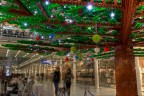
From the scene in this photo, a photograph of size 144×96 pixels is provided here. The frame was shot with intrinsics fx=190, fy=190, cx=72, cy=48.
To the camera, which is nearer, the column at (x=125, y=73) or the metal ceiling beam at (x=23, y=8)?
the metal ceiling beam at (x=23, y=8)

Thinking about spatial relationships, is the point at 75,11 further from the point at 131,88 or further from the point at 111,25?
the point at 131,88

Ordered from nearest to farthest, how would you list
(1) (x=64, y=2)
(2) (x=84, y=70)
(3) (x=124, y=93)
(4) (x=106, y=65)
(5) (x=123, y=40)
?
(1) (x=64, y=2)
(3) (x=124, y=93)
(5) (x=123, y=40)
(4) (x=106, y=65)
(2) (x=84, y=70)

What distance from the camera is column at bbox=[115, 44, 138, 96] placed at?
5.91 ft

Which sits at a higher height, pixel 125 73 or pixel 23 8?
pixel 23 8

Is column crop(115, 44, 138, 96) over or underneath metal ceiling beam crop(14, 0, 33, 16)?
underneath

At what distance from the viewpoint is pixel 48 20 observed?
1.84 meters

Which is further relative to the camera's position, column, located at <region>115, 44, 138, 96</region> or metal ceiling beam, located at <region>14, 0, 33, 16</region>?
column, located at <region>115, 44, 138, 96</region>

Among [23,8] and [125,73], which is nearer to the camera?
[23,8]

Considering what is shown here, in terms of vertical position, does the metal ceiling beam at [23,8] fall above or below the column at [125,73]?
above

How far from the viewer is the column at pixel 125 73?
1.80 m

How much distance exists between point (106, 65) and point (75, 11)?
14.5 meters

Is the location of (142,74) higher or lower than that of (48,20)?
lower

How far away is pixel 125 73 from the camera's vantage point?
1815 mm

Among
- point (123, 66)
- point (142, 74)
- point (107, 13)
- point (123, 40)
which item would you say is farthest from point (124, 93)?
point (142, 74)
